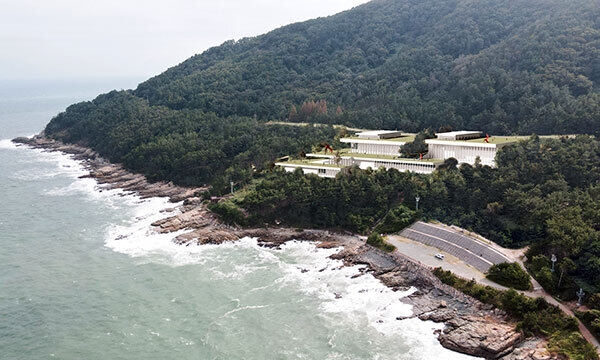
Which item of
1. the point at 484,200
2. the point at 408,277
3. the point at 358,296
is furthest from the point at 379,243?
the point at 484,200

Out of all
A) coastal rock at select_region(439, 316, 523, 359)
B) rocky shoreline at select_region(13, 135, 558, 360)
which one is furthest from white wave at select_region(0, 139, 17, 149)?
coastal rock at select_region(439, 316, 523, 359)

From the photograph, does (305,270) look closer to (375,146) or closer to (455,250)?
(455,250)

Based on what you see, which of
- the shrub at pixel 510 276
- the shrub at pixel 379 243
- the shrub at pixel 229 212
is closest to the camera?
the shrub at pixel 510 276

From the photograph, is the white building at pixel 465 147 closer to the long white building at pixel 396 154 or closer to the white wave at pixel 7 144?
the long white building at pixel 396 154

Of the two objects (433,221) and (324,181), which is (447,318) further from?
(324,181)

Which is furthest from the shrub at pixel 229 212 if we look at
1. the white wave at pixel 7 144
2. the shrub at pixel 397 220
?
the white wave at pixel 7 144
